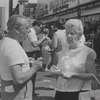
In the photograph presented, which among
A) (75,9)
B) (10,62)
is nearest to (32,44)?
(10,62)

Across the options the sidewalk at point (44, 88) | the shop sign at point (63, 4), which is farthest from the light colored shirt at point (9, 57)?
the shop sign at point (63, 4)

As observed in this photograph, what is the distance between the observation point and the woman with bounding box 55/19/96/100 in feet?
11.3

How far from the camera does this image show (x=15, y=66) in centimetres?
280

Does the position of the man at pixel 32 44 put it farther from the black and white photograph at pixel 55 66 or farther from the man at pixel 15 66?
the man at pixel 15 66

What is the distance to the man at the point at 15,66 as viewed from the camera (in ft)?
9.20

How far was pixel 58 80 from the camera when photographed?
3631 mm

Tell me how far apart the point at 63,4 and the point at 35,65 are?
55.8 ft

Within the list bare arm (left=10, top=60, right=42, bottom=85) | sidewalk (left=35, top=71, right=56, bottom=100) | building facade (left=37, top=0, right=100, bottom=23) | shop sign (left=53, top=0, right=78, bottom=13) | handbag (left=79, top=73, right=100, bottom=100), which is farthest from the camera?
shop sign (left=53, top=0, right=78, bottom=13)

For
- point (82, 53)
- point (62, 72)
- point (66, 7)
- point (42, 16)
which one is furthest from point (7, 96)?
point (42, 16)

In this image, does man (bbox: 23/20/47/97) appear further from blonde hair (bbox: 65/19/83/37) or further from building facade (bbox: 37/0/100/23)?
building facade (bbox: 37/0/100/23)

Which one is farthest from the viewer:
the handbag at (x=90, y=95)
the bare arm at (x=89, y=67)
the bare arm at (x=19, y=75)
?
the bare arm at (x=89, y=67)

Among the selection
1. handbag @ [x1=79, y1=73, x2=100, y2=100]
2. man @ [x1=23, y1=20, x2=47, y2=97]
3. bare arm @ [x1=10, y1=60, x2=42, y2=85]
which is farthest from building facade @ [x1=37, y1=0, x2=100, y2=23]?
bare arm @ [x1=10, y1=60, x2=42, y2=85]

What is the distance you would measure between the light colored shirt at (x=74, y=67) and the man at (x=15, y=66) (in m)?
0.53

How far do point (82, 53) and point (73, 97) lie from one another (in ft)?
1.56
